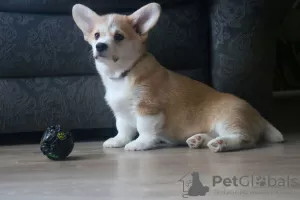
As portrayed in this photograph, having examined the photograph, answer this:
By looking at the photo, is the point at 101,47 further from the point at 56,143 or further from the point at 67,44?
the point at 56,143

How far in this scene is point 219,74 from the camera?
1.93 meters

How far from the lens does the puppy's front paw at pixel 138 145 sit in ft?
5.74

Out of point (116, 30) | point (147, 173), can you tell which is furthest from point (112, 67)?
point (147, 173)

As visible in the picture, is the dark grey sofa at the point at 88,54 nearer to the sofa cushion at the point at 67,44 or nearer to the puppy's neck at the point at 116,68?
the sofa cushion at the point at 67,44

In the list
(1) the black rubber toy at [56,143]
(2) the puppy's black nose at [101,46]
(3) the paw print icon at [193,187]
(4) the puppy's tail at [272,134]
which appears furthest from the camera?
(4) the puppy's tail at [272,134]

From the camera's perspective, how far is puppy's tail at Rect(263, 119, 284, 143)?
1823 mm

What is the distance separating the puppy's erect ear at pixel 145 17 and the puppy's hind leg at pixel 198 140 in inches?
15.6

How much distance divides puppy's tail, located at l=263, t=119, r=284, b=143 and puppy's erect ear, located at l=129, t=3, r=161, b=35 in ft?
1.73

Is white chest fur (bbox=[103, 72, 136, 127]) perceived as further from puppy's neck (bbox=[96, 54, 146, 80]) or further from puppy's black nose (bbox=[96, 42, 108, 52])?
puppy's black nose (bbox=[96, 42, 108, 52])

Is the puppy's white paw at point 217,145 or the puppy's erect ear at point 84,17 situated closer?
the puppy's white paw at point 217,145

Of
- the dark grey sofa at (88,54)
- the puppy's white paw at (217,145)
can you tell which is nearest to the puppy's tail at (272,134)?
the dark grey sofa at (88,54)

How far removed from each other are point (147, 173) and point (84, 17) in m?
0.68

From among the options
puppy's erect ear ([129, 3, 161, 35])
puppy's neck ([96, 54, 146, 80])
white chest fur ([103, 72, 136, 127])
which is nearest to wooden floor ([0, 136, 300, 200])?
white chest fur ([103, 72, 136, 127])

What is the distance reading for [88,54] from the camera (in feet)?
6.27
